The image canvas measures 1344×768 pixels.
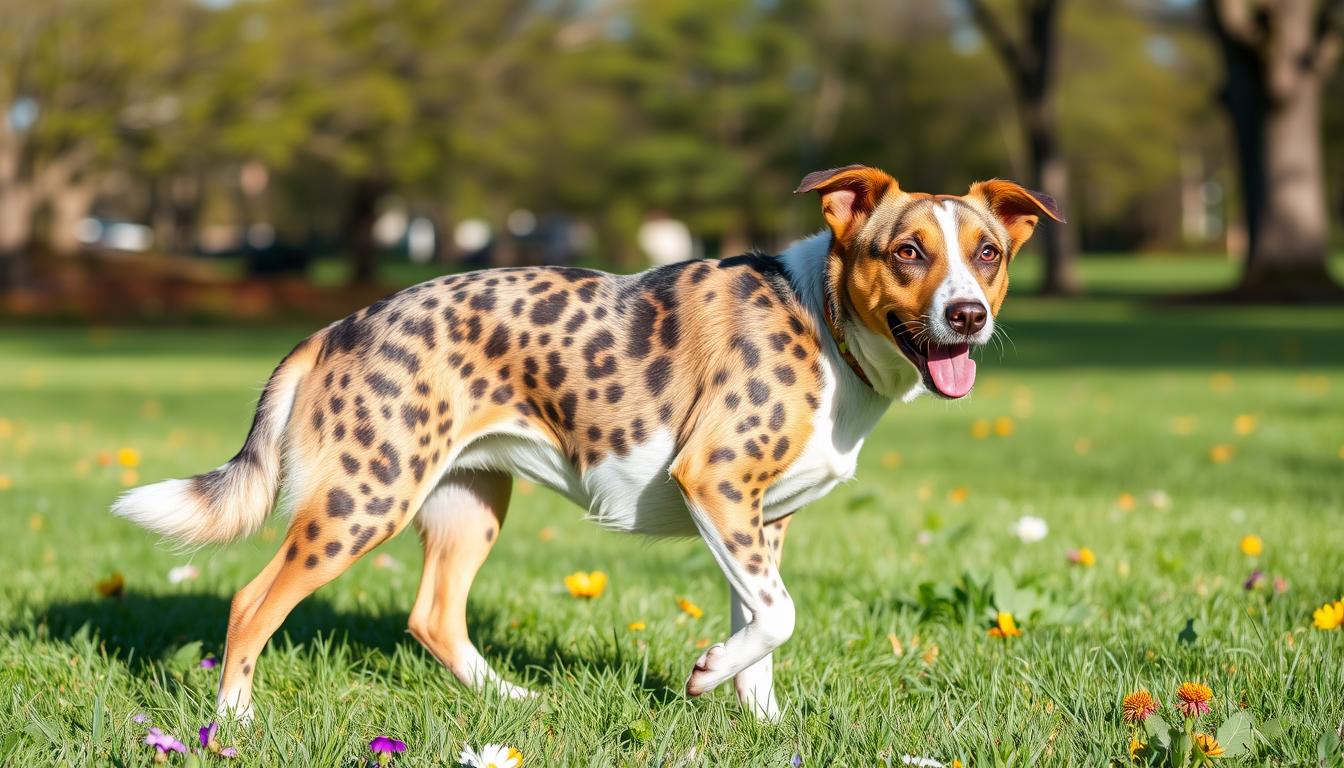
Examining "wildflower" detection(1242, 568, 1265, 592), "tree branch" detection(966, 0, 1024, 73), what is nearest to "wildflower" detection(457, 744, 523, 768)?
"wildflower" detection(1242, 568, 1265, 592)

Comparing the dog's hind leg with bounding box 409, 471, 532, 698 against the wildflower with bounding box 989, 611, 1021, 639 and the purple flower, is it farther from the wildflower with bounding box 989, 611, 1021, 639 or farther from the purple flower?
the wildflower with bounding box 989, 611, 1021, 639

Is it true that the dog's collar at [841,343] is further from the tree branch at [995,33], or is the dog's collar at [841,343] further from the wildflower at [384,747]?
the tree branch at [995,33]

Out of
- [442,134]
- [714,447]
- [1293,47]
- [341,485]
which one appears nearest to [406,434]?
[341,485]

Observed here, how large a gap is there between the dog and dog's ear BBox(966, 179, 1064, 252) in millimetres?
12

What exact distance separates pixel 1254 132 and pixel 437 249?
60193 mm

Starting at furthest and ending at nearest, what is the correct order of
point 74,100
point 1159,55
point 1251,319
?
point 1159,55 < point 74,100 < point 1251,319

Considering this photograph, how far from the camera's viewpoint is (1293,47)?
25.1 m

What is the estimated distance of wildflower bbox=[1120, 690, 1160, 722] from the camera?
3568mm

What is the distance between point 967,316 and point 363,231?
1607 inches


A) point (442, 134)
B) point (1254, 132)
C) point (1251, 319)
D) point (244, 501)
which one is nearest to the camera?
point (244, 501)

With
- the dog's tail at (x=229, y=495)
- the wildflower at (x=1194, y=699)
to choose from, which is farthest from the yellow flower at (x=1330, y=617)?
the dog's tail at (x=229, y=495)

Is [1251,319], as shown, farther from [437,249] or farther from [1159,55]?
[437,249]

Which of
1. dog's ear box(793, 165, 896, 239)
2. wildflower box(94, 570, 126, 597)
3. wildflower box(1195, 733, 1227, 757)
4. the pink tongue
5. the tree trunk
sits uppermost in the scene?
dog's ear box(793, 165, 896, 239)

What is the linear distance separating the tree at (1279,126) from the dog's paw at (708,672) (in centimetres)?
2436
